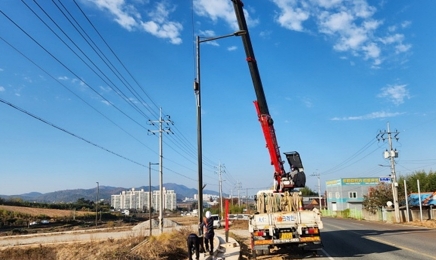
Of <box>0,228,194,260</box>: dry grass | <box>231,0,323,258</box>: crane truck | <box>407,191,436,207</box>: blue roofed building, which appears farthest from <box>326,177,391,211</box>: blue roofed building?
<box>231,0,323,258</box>: crane truck

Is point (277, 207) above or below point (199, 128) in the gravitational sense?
below

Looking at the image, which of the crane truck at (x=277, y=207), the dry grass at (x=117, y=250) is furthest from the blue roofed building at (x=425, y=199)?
the dry grass at (x=117, y=250)

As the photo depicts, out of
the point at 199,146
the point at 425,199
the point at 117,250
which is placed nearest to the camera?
the point at 117,250

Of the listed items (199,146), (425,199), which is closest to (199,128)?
(199,146)

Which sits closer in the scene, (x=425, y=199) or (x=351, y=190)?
(x=425, y=199)

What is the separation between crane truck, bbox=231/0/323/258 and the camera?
14.1 meters

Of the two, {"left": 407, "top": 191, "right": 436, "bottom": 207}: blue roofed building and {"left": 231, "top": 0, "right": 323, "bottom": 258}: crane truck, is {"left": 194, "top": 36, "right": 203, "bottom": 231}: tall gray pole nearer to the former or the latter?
{"left": 231, "top": 0, "right": 323, "bottom": 258}: crane truck

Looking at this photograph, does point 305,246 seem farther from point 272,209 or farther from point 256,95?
point 256,95

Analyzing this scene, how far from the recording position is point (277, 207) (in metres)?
15.6

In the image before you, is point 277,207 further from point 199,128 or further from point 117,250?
point 117,250

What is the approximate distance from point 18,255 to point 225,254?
827 inches

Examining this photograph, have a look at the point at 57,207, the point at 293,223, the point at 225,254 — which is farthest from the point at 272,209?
the point at 57,207

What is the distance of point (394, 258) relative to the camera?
13219mm

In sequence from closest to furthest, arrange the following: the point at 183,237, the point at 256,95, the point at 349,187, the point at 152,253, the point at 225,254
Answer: the point at 152,253
the point at 225,254
the point at 256,95
the point at 183,237
the point at 349,187
